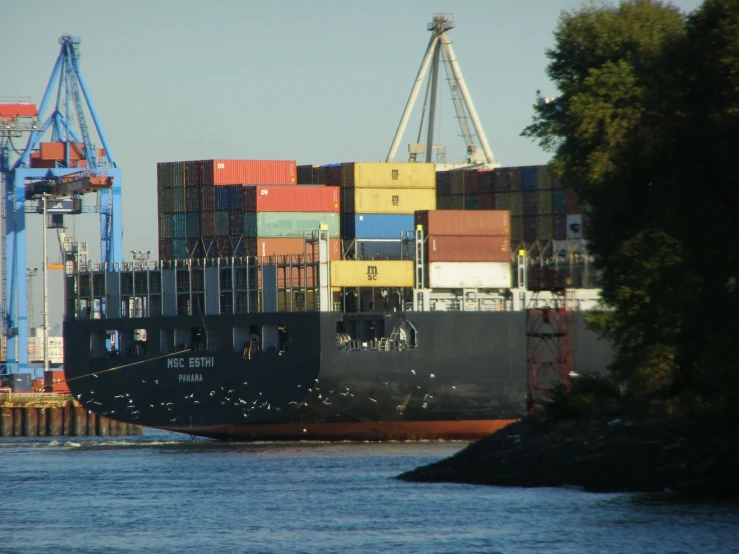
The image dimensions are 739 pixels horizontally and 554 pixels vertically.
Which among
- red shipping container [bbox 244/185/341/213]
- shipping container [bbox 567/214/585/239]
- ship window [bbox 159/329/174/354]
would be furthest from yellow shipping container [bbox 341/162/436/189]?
ship window [bbox 159/329/174/354]

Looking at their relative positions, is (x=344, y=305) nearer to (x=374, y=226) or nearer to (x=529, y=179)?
(x=374, y=226)

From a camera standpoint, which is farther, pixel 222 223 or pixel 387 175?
pixel 387 175

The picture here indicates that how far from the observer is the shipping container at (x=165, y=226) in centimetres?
7188

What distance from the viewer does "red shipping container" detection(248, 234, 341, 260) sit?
6769 centimetres

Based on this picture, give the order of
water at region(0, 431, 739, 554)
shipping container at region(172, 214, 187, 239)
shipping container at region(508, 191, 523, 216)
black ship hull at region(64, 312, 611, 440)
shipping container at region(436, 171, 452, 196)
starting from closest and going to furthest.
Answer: water at region(0, 431, 739, 554) → black ship hull at region(64, 312, 611, 440) → shipping container at region(508, 191, 523, 216) → shipping container at region(172, 214, 187, 239) → shipping container at region(436, 171, 452, 196)

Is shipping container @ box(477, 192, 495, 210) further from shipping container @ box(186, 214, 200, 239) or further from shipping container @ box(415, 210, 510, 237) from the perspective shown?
shipping container @ box(186, 214, 200, 239)

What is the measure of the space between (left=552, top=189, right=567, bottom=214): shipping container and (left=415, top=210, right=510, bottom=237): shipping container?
15.2 ft

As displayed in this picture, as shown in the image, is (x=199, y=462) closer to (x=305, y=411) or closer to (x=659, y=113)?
(x=305, y=411)

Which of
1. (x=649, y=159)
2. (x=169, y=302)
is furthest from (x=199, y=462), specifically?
(x=649, y=159)

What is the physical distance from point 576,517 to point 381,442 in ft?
107

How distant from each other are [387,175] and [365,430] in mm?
12188

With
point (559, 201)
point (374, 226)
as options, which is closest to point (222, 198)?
point (374, 226)

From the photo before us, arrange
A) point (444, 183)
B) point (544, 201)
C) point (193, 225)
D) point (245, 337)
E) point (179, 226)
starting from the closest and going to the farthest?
point (245, 337) < point (544, 201) < point (193, 225) < point (179, 226) < point (444, 183)

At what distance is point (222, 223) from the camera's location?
69.6 m
